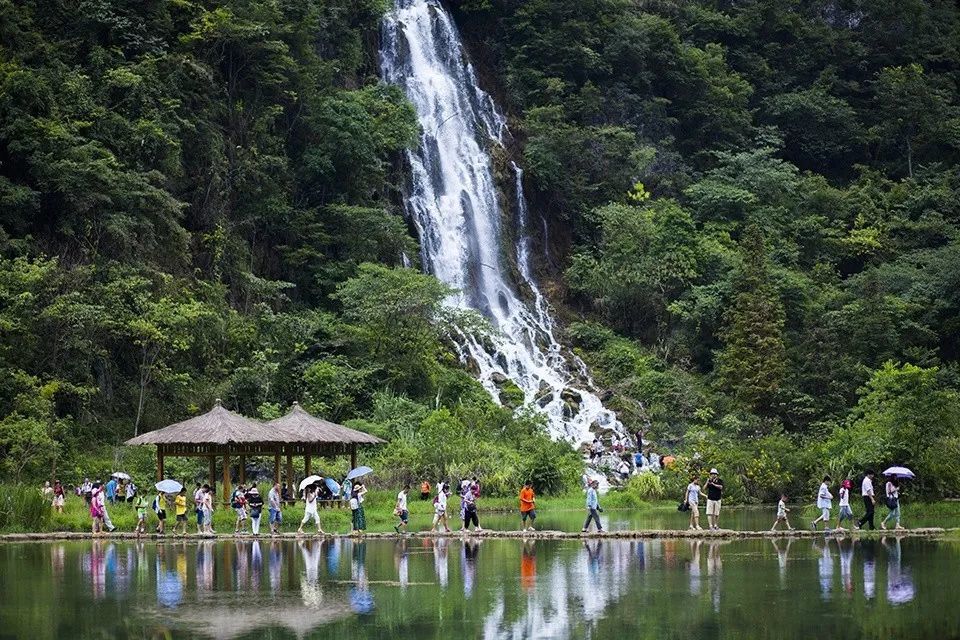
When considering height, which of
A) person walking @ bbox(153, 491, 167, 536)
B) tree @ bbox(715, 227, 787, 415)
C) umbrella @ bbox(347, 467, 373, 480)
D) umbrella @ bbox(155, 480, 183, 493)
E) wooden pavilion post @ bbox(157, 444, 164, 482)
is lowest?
person walking @ bbox(153, 491, 167, 536)

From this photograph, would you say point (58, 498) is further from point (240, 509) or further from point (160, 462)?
point (240, 509)

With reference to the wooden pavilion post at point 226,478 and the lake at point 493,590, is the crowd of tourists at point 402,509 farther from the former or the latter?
the lake at point 493,590

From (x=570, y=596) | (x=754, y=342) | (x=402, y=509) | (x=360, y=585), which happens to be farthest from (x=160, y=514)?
(x=754, y=342)

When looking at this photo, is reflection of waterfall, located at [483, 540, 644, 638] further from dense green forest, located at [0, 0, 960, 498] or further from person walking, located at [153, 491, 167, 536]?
dense green forest, located at [0, 0, 960, 498]

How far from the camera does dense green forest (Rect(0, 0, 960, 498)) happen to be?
4059cm

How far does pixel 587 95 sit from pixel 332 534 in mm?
35134

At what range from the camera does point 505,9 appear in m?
65.2

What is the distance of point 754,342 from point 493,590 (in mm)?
31521

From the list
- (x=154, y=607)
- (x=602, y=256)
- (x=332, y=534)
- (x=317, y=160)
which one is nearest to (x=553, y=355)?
(x=602, y=256)

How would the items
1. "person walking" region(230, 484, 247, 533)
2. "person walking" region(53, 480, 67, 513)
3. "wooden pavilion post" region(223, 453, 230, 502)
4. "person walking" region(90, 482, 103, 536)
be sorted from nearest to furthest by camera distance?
1. "person walking" region(90, 482, 103, 536)
2. "person walking" region(230, 484, 247, 533)
3. "person walking" region(53, 480, 67, 513)
4. "wooden pavilion post" region(223, 453, 230, 502)

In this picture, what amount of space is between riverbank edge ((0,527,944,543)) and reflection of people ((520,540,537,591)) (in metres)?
1.26

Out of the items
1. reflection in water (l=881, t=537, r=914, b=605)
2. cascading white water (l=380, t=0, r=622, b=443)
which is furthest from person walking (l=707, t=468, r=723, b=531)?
cascading white water (l=380, t=0, r=622, b=443)

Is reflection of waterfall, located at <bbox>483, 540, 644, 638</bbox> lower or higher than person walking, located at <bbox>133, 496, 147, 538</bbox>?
lower

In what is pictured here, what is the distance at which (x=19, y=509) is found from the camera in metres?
31.7
